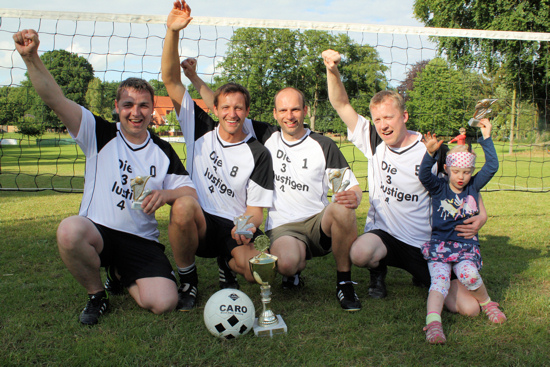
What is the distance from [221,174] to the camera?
344 centimetres

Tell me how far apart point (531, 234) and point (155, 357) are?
498cm

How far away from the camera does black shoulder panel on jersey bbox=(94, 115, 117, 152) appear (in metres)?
3.16

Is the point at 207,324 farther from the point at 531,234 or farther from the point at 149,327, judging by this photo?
the point at 531,234

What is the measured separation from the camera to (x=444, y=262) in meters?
3.09

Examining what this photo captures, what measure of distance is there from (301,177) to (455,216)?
1235 mm

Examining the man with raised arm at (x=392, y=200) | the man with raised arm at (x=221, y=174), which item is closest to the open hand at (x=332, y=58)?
the man with raised arm at (x=392, y=200)

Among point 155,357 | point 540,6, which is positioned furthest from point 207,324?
point 540,6

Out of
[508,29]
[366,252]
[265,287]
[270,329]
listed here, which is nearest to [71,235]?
[265,287]

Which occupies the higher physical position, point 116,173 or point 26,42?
point 26,42

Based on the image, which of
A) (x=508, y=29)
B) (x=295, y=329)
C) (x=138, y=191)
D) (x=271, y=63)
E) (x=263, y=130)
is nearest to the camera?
(x=295, y=329)

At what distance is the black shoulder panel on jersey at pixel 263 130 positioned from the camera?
3729 mm

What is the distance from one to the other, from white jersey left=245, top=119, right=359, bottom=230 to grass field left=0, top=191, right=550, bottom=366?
2.19 feet

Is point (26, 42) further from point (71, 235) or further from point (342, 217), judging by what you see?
point (342, 217)

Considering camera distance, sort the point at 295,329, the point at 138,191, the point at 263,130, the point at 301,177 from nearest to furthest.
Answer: the point at 295,329, the point at 138,191, the point at 301,177, the point at 263,130
